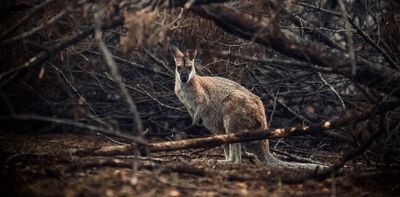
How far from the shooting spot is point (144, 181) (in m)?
4.66

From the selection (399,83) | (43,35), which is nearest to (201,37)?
(43,35)

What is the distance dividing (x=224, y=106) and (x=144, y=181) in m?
2.35

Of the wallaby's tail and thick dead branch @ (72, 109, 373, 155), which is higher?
thick dead branch @ (72, 109, 373, 155)

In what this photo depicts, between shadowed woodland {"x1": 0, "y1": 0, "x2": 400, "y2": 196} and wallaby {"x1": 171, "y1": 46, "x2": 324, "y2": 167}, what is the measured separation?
25cm

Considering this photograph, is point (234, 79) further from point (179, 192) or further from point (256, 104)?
point (179, 192)

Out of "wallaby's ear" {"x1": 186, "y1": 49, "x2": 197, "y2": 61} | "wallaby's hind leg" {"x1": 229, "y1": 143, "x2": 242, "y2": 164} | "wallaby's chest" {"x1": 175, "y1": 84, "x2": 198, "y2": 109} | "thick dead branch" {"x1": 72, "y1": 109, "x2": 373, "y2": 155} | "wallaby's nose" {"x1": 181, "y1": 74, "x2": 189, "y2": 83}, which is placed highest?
"wallaby's ear" {"x1": 186, "y1": 49, "x2": 197, "y2": 61}

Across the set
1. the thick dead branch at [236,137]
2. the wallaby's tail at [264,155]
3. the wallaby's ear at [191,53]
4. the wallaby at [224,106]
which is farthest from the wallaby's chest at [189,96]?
the thick dead branch at [236,137]

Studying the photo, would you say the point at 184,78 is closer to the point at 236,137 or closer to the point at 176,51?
the point at 176,51

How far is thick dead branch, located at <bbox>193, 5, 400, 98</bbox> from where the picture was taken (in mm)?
4977

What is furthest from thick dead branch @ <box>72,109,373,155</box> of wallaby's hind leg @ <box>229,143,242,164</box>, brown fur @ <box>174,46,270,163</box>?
wallaby's hind leg @ <box>229,143,242,164</box>

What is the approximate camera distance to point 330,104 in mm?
8492

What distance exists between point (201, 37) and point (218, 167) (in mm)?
1689

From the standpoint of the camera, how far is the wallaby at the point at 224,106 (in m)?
6.32

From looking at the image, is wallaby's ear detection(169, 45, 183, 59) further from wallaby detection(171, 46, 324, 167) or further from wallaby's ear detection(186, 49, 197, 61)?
wallaby's ear detection(186, 49, 197, 61)
